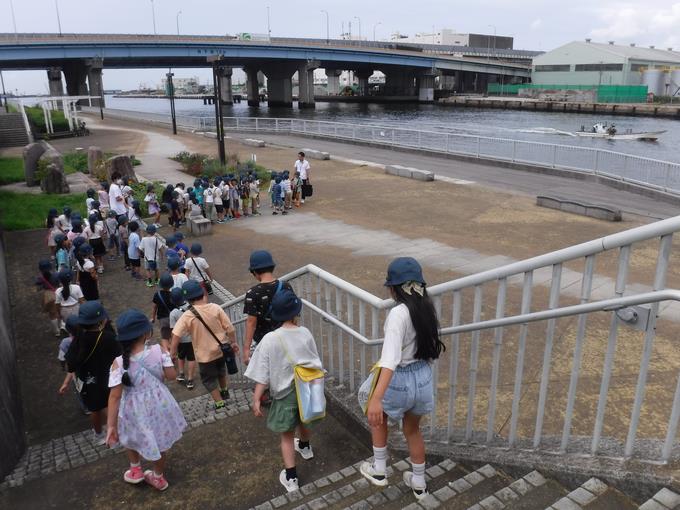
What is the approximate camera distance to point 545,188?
18.2m

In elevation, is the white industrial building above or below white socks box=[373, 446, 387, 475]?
above

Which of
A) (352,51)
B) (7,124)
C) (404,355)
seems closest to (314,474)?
(404,355)

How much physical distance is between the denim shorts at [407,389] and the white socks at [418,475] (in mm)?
427

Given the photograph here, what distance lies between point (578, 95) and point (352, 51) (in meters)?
34.7

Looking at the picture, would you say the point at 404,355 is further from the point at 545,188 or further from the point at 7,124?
the point at 7,124

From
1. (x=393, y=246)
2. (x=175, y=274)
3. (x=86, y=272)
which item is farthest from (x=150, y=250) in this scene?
(x=393, y=246)

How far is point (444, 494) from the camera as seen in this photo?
3541 millimetres

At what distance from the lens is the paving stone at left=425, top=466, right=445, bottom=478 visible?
12.6ft

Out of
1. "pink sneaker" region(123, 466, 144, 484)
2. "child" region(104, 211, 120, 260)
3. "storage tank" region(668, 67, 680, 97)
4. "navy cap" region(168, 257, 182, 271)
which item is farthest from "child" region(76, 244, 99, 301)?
"storage tank" region(668, 67, 680, 97)

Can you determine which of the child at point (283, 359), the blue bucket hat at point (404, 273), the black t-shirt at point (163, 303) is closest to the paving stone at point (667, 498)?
the blue bucket hat at point (404, 273)

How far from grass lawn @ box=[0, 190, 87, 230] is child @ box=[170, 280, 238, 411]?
1222cm

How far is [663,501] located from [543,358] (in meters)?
1.29

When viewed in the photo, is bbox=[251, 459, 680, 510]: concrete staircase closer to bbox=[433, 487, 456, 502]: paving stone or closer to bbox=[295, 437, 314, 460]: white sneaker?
bbox=[433, 487, 456, 502]: paving stone

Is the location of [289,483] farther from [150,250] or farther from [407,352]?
[150,250]
